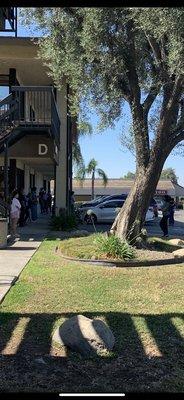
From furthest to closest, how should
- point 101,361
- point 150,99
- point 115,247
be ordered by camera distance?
point 150,99, point 115,247, point 101,361

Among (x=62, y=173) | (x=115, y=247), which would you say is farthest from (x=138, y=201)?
(x=62, y=173)

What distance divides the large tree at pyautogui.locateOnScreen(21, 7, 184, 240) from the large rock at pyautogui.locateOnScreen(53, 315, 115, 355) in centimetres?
707

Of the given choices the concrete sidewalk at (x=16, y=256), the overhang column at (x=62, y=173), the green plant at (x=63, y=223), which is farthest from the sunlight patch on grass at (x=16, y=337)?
the overhang column at (x=62, y=173)

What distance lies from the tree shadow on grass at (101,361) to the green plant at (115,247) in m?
5.10

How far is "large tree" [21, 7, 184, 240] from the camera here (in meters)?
12.0

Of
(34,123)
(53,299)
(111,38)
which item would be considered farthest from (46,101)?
(53,299)

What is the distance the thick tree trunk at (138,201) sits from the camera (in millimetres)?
13344

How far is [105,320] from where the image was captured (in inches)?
270

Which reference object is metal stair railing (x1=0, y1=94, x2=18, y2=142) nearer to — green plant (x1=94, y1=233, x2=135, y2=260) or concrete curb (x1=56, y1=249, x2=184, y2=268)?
green plant (x1=94, y1=233, x2=135, y2=260)

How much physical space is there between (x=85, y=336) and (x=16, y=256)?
7231 millimetres

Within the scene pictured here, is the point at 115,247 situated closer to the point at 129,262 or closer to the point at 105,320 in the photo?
the point at 129,262

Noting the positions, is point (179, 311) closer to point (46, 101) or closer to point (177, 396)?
point (177, 396)

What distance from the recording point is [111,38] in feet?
40.1

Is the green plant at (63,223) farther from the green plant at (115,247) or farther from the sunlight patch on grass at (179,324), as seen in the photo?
the sunlight patch on grass at (179,324)
